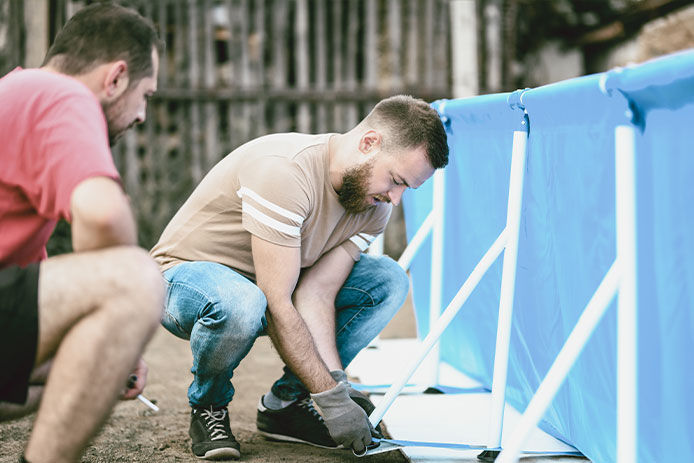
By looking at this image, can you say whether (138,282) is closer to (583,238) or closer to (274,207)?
(274,207)

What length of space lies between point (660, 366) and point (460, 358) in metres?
1.40

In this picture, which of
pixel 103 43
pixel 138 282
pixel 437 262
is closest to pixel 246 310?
pixel 138 282

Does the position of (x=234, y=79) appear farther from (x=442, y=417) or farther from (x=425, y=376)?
(x=442, y=417)

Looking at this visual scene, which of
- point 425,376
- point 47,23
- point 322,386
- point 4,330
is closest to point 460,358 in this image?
point 425,376

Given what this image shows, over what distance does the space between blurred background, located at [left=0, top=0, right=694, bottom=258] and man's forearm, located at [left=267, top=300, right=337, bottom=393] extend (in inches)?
157

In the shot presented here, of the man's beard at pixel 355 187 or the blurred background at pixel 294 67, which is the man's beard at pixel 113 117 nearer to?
the man's beard at pixel 355 187

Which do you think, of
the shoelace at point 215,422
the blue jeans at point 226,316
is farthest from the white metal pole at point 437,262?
the shoelace at point 215,422

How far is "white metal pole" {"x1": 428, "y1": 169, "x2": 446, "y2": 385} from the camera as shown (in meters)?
3.00

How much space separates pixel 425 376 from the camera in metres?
3.12

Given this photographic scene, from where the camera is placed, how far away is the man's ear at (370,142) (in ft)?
7.61

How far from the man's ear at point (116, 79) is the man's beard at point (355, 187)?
773 mm

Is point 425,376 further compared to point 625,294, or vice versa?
point 425,376

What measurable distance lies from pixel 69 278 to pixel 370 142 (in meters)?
1.04

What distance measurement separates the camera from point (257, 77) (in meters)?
6.11
